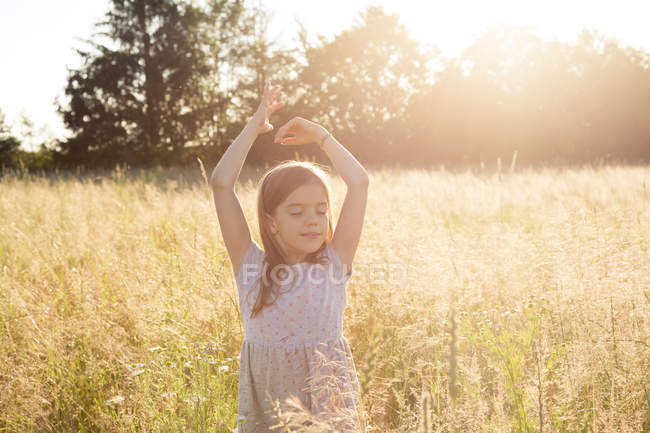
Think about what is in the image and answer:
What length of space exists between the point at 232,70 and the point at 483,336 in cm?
2235

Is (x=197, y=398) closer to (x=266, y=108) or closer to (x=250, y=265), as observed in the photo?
(x=250, y=265)

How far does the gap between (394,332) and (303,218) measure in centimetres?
111

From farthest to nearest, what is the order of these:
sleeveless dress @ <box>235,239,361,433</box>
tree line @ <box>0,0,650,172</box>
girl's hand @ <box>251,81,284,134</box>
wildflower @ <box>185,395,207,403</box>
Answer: tree line @ <box>0,0,650,172</box> → girl's hand @ <box>251,81,284,134</box> → wildflower @ <box>185,395,207,403</box> → sleeveless dress @ <box>235,239,361,433</box>

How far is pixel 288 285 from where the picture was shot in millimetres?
1536

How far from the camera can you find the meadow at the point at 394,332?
159 centimetres

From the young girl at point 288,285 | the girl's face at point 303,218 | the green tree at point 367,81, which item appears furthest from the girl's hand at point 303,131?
the green tree at point 367,81

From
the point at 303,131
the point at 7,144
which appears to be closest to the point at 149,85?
the point at 7,144

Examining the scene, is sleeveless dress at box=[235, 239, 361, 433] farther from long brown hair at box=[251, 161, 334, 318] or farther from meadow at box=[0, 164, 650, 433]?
meadow at box=[0, 164, 650, 433]

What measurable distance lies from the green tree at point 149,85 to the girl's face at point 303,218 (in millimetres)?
20655

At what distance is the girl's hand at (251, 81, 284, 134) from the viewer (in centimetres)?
171

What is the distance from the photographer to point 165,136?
22328 mm

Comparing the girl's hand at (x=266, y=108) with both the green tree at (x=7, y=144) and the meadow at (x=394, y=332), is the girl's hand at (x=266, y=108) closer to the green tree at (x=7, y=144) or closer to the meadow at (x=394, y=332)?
the meadow at (x=394, y=332)

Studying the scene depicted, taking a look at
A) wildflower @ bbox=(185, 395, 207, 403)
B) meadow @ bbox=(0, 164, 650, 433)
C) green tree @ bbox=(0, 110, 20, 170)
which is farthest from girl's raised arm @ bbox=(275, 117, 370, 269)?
green tree @ bbox=(0, 110, 20, 170)

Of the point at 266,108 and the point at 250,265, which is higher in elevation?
the point at 266,108
